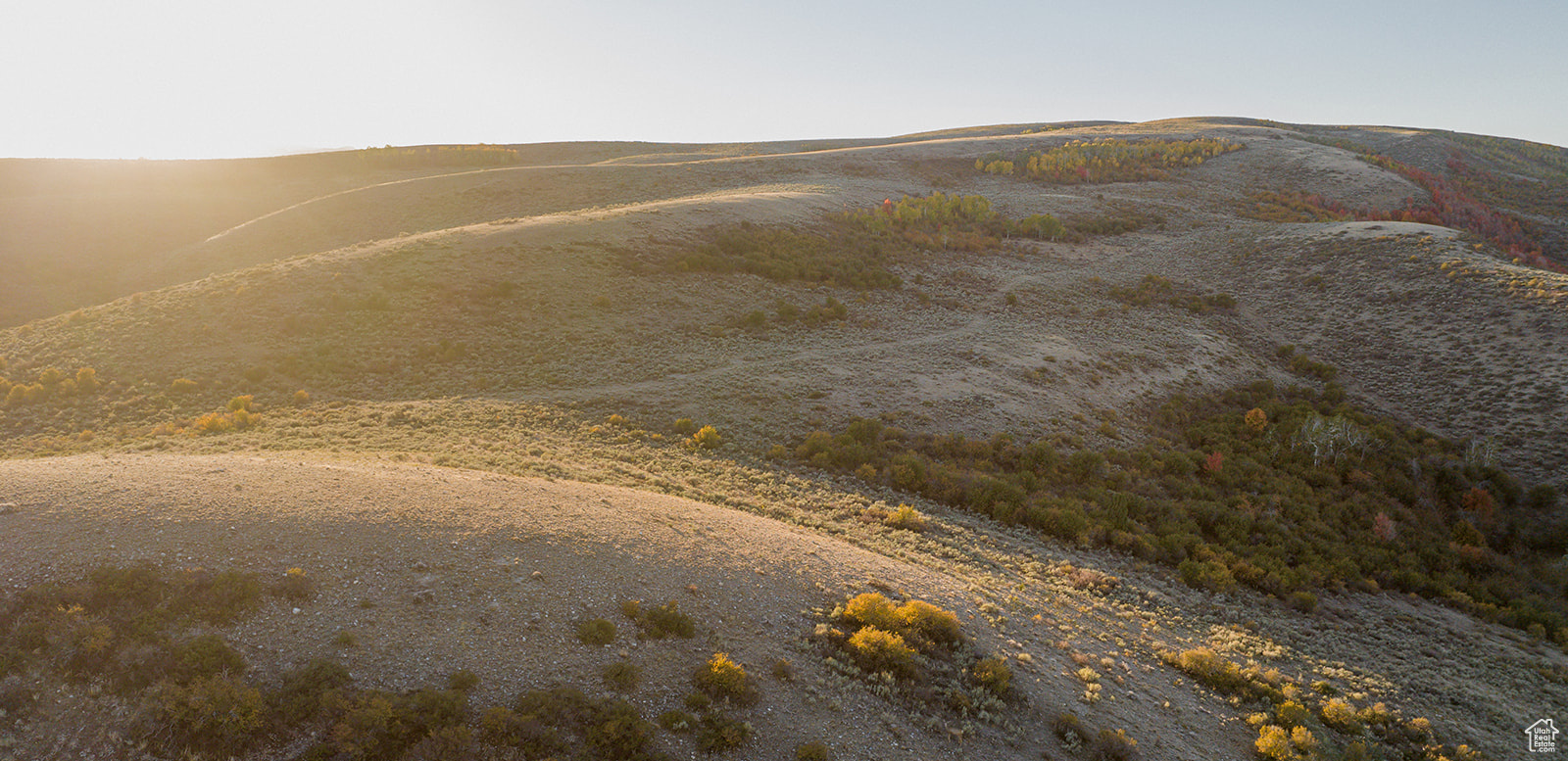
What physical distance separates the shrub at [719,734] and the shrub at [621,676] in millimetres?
1279

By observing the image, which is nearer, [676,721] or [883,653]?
[676,721]

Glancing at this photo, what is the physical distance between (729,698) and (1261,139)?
409ft

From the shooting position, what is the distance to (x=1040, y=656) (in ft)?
44.4

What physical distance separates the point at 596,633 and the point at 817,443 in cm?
1338

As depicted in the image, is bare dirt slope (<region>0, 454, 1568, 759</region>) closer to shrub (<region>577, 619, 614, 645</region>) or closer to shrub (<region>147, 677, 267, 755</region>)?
shrub (<region>577, 619, 614, 645</region>)

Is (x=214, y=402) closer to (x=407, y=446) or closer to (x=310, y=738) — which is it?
(x=407, y=446)

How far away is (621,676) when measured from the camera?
1030 centimetres

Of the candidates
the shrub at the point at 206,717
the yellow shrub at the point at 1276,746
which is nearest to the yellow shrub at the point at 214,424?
the shrub at the point at 206,717

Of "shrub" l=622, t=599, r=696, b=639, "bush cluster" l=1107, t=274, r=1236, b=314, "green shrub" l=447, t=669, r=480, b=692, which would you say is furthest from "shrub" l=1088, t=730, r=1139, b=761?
"bush cluster" l=1107, t=274, r=1236, b=314

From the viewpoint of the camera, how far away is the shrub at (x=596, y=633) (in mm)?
10969

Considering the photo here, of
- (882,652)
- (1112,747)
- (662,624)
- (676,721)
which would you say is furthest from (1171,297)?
(676,721)

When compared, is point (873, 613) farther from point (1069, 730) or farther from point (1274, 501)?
point (1274, 501)

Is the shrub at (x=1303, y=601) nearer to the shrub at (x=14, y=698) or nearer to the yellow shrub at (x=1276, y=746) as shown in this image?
the yellow shrub at (x=1276, y=746)
